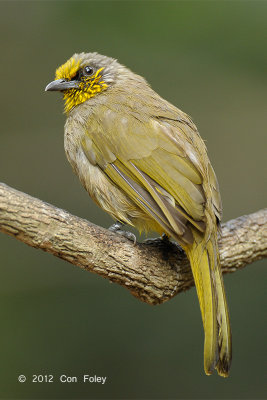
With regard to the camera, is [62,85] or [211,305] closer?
[211,305]

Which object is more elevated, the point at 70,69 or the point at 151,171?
the point at 70,69

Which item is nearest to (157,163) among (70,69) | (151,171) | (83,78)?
(151,171)

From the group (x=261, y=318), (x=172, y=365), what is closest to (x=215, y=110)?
(x=261, y=318)

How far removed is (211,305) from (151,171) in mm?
836

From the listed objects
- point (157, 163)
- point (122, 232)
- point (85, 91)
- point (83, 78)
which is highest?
point (83, 78)

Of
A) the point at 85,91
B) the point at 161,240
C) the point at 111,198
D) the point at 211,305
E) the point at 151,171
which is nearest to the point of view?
the point at 211,305

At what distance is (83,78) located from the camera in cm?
425

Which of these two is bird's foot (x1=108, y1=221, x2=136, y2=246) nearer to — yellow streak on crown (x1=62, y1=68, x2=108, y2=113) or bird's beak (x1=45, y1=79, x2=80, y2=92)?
yellow streak on crown (x1=62, y1=68, x2=108, y2=113)

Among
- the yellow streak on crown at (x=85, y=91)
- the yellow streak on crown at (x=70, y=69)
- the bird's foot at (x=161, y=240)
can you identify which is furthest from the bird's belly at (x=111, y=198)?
the yellow streak on crown at (x=70, y=69)

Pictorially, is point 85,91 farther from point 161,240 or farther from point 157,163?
point 161,240

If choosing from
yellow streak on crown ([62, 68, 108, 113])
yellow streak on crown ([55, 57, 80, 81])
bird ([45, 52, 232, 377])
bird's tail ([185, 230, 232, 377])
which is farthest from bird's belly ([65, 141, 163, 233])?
yellow streak on crown ([55, 57, 80, 81])

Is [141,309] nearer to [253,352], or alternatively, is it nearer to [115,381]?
[115,381]

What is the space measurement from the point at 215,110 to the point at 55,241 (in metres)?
3.74

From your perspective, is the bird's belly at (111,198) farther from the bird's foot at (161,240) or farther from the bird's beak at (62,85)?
the bird's beak at (62,85)
